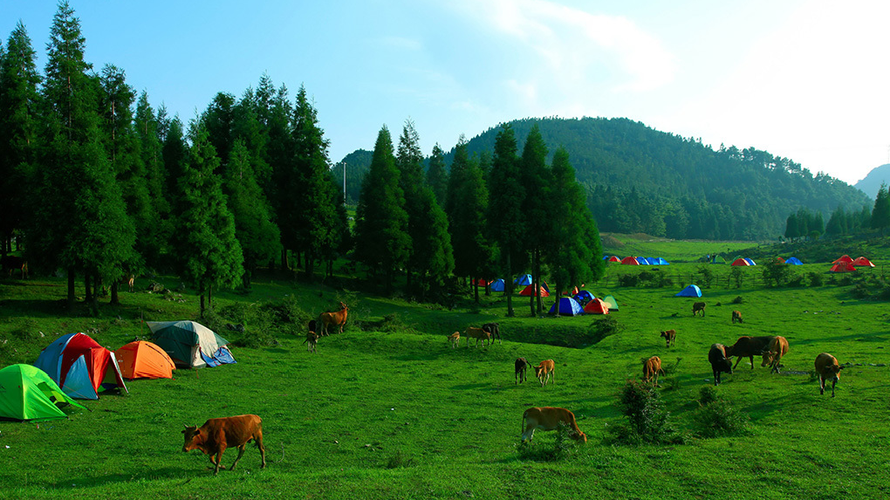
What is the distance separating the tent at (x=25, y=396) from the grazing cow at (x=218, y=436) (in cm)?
707

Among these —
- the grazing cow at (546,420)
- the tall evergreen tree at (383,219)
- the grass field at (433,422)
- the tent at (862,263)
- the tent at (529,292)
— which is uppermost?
the tall evergreen tree at (383,219)

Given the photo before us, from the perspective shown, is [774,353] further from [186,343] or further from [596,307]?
[186,343]

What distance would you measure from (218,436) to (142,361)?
11.2 m

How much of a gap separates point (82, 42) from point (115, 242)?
12905 millimetres

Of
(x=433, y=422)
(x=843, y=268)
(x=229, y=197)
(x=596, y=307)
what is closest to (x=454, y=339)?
(x=433, y=422)

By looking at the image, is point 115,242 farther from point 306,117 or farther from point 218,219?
point 306,117

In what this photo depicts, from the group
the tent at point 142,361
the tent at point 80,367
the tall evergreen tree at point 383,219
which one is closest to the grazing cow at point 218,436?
the tent at point 80,367

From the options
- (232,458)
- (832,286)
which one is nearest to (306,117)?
(232,458)

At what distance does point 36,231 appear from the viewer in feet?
84.5

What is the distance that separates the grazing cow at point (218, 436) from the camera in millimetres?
10170

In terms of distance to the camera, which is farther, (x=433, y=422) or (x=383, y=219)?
(x=383, y=219)

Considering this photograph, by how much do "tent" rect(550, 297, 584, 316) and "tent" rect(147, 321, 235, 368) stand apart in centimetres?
2571

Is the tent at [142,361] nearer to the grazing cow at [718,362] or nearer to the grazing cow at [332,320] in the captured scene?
the grazing cow at [332,320]

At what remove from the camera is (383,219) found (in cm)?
4472
